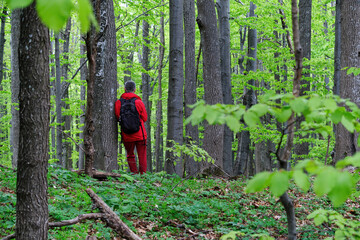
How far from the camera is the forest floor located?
150 inches

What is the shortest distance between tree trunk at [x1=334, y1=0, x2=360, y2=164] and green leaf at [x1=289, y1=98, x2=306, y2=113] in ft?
20.4

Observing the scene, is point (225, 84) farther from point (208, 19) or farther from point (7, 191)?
point (7, 191)

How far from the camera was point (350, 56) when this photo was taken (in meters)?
7.14

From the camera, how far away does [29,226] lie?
251 centimetres

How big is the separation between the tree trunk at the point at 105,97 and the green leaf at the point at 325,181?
18.7 ft

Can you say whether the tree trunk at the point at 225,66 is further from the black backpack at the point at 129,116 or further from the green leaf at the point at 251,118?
the green leaf at the point at 251,118

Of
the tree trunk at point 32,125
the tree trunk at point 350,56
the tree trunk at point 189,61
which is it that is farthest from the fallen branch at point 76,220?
the tree trunk at point 189,61

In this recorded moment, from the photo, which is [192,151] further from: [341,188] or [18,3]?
[18,3]

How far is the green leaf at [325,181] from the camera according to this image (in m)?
1.23

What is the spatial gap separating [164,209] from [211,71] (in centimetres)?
496

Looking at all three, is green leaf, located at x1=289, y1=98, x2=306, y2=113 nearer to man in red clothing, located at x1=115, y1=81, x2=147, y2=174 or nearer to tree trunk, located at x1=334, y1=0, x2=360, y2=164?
man in red clothing, located at x1=115, y1=81, x2=147, y2=174

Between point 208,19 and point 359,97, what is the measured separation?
4342mm

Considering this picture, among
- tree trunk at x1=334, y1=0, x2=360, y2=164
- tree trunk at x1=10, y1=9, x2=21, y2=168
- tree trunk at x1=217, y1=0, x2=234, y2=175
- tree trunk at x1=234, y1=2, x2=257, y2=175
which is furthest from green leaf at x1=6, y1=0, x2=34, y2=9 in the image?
tree trunk at x1=234, y1=2, x2=257, y2=175

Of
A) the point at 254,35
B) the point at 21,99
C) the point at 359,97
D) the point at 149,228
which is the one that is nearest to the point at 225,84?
the point at 254,35
